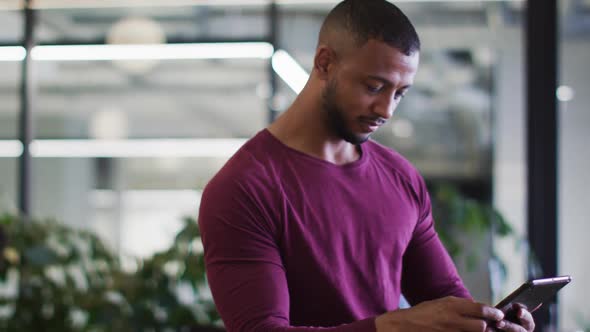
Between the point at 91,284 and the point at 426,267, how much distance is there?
7.94 ft

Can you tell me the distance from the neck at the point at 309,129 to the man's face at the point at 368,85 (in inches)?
1.9

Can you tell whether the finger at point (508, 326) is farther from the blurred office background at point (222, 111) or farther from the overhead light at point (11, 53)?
the overhead light at point (11, 53)

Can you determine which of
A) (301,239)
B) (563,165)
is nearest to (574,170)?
(563,165)

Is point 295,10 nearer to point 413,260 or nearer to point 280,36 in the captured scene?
point 280,36

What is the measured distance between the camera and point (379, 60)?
59.9 inches

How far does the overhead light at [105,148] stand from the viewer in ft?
14.6

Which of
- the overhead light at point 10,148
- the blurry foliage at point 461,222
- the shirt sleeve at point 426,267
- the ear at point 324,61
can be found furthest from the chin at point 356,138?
the overhead light at point 10,148

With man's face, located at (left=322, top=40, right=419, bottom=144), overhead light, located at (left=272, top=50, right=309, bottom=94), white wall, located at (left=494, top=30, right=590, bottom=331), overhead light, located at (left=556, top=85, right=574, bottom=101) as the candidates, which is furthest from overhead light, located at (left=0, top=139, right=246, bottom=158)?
man's face, located at (left=322, top=40, right=419, bottom=144)

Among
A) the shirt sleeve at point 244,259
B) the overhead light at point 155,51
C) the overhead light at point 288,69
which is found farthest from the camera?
the overhead light at point 155,51

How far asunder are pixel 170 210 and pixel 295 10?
47.8 inches

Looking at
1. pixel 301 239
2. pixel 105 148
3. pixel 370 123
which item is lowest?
pixel 105 148

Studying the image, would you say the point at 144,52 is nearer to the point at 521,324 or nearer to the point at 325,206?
the point at 325,206

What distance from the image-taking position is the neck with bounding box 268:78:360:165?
1638mm

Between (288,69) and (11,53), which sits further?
(11,53)
